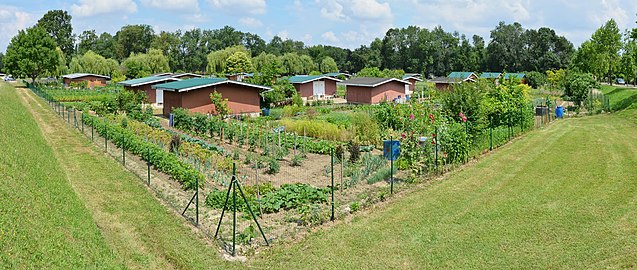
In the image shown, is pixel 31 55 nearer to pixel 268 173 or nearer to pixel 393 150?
pixel 268 173

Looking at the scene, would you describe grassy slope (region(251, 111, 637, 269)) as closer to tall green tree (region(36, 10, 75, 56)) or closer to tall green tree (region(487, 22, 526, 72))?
tall green tree (region(487, 22, 526, 72))

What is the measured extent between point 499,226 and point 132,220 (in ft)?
26.3

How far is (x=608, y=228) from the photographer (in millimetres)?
10000

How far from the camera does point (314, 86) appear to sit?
5262cm

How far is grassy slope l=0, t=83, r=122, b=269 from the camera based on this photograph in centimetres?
750

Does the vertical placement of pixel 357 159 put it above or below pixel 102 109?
below

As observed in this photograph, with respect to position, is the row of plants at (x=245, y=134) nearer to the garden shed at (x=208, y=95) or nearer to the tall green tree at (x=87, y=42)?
the garden shed at (x=208, y=95)

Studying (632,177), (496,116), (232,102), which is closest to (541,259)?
(632,177)

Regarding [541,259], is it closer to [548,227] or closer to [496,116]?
[548,227]

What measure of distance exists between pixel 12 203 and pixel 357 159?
10.9 meters

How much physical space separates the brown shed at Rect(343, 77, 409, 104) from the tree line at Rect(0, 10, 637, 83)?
2164 centimetres

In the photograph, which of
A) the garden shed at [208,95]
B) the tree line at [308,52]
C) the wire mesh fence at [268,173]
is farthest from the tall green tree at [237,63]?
the wire mesh fence at [268,173]

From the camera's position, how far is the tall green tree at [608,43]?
52.1 meters

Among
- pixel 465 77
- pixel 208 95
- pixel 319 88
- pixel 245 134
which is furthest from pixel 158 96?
pixel 465 77
